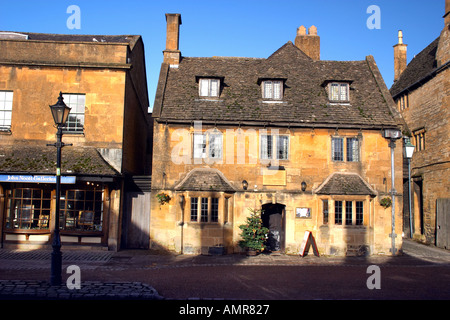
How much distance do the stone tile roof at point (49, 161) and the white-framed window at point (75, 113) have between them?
100cm

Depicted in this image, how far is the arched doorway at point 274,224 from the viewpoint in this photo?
18891mm

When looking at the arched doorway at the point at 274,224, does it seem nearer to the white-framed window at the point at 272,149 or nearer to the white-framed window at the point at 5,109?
the white-framed window at the point at 272,149

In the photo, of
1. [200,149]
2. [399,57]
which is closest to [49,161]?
[200,149]

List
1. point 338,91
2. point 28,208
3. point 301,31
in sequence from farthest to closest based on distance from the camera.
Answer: point 301,31 < point 338,91 < point 28,208

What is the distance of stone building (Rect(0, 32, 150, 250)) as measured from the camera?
17438 mm

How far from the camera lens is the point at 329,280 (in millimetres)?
12359

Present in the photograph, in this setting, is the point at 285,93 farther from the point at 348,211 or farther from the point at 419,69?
the point at 419,69

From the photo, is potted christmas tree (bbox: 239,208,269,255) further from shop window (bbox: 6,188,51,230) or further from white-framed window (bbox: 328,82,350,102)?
shop window (bbox: 6,188,51,230)

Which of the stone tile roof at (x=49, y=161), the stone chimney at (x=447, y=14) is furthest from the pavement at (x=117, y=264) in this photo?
the stone chimney at (x=447, y=14)

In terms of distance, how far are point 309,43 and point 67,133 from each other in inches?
661

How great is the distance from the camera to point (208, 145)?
18.6 m

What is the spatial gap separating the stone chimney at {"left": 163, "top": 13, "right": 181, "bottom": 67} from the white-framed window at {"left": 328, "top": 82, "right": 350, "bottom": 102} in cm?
898
